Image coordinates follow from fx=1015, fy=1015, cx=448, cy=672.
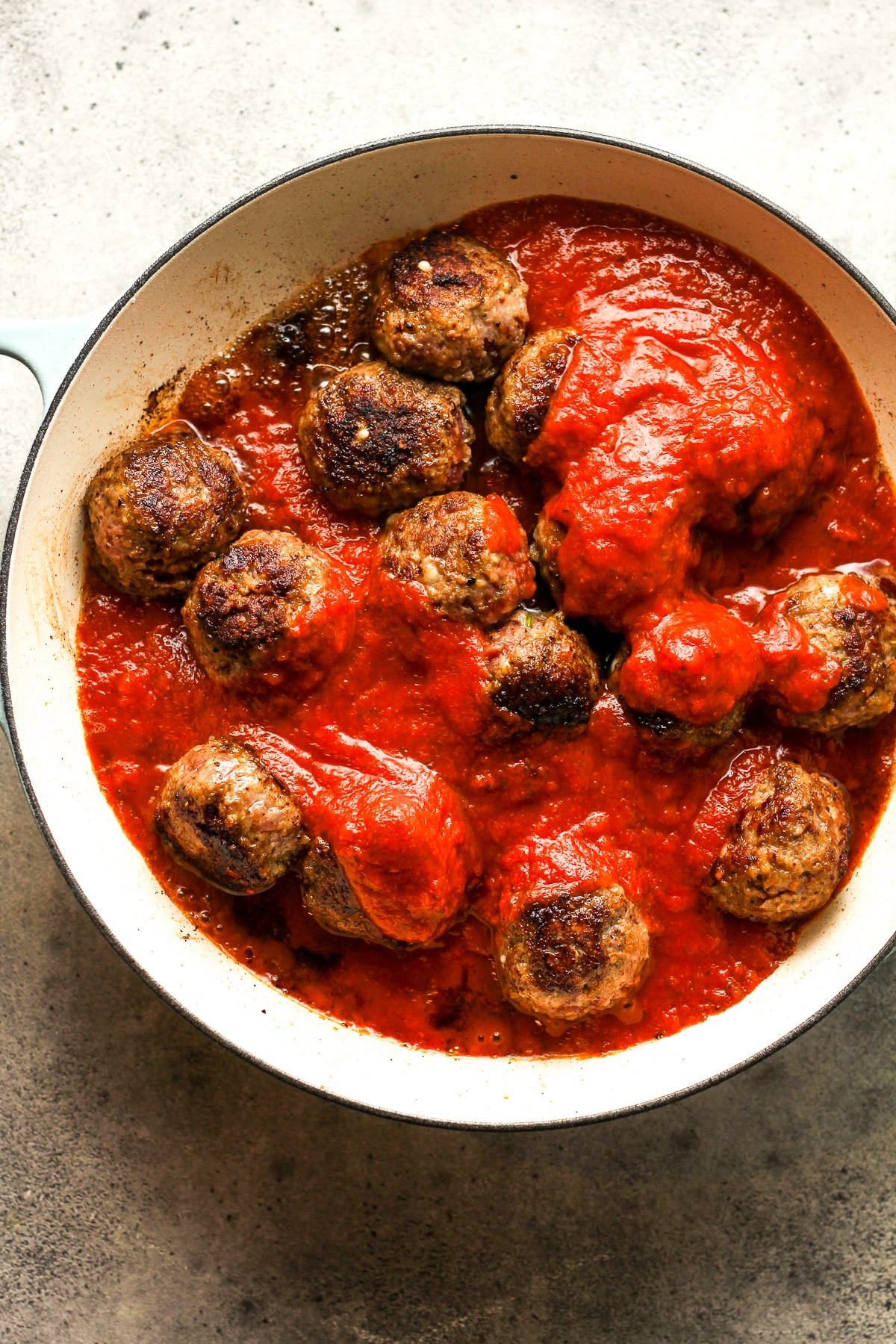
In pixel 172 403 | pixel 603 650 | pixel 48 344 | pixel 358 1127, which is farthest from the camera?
pixel 358 1127

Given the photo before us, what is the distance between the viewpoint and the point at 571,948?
2.70 meters

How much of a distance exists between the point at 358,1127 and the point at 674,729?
67.5 inches

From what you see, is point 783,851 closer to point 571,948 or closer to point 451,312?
point 571,948

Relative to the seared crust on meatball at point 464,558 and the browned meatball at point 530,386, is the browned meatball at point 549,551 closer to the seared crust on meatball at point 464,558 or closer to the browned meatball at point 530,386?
the seared crust on meatball at point 464,558

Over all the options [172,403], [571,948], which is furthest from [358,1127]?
[172,403]

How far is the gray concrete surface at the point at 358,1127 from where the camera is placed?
3.31m

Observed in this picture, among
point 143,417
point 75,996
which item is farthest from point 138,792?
point 143,417

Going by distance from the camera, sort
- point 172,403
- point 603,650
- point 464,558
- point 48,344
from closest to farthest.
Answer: point 464,558
point 48,344
point 603,650
point 172,403

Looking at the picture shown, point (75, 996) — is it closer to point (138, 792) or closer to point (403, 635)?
point (138, 792)

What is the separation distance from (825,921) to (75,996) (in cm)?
239

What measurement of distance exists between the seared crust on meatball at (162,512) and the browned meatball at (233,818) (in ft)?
1.73

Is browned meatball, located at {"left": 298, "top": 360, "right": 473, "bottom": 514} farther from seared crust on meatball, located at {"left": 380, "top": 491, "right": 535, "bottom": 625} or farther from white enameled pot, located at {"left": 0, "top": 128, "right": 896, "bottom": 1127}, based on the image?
white enameled pot, located at {"left": 0, "top": 128, "right": 896, "bottom": 1127}

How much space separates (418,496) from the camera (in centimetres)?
287

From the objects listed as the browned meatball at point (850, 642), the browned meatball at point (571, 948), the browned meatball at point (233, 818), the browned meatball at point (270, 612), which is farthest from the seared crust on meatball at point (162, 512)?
the browned meatball at point (850, 642)
